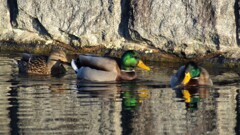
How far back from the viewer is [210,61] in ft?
66.9

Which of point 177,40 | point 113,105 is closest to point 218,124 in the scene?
point 113,105

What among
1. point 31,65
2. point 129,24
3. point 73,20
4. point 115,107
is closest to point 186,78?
point 115,107

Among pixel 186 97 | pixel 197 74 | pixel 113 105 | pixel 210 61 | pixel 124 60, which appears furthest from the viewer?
pixel 210 61

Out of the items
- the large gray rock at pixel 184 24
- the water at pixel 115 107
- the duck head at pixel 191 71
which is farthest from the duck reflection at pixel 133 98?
the large gray rock at pixel 184 24

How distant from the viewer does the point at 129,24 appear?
20.9 metres

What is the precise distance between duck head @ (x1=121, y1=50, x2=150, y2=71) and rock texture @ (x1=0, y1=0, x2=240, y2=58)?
1.48 m

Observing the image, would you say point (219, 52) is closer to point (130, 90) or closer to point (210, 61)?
point (210, 61)

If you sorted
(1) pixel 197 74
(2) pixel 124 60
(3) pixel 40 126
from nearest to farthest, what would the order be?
1. (3) pixel 40 126
2. (1) pixel 197 74
3. (2) pixel 124 60

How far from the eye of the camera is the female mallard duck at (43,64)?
19984 millimetres

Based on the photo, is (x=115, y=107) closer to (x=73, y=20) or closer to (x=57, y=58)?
(x=57, y=58)

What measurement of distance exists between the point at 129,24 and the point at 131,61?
75.2 inches

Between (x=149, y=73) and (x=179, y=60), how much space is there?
164cm

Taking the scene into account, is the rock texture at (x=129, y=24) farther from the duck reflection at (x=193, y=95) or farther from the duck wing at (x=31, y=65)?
the duck reflection at (x=193, y=95)

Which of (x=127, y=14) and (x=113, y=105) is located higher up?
(x=127, y=14)
